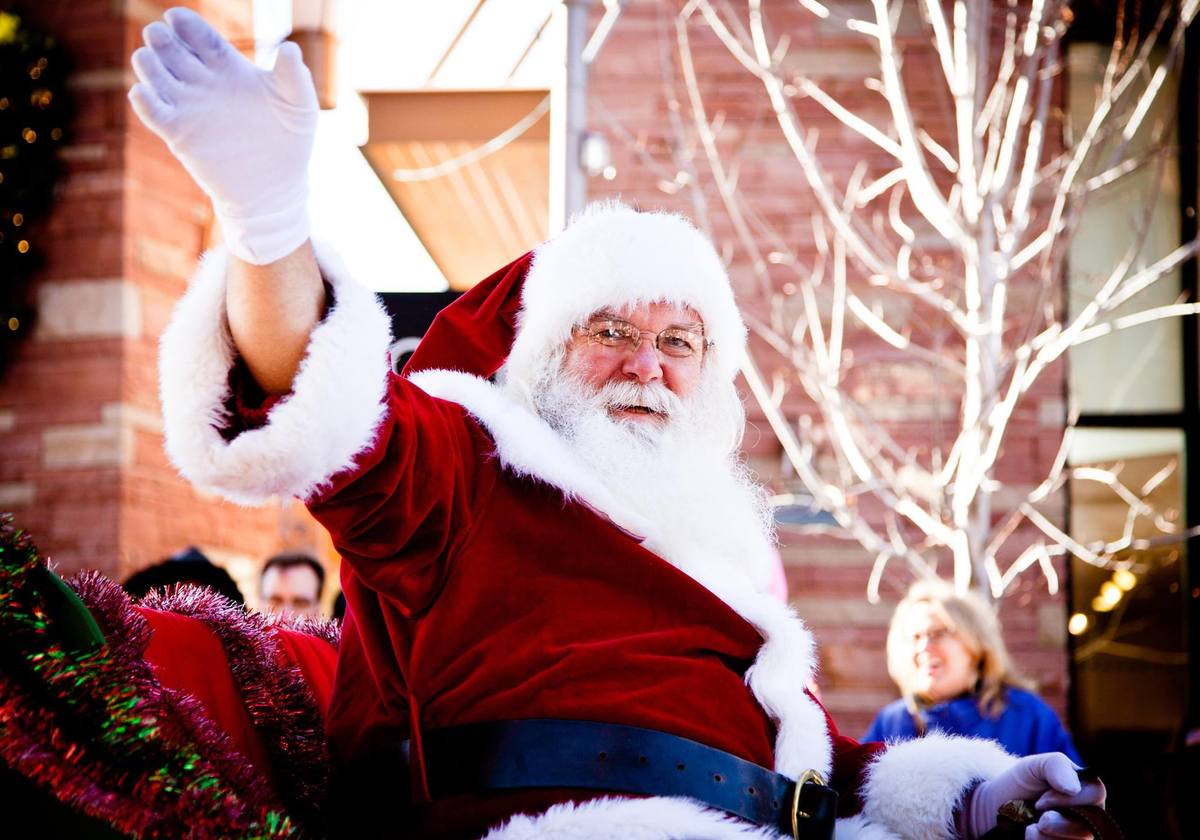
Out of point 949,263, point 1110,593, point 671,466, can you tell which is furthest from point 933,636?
point 671,466

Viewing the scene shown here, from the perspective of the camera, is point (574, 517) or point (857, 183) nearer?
point (574, 517)

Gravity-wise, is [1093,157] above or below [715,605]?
above

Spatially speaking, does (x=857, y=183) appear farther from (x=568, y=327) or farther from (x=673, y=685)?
(x=673, y=685)

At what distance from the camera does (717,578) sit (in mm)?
2289

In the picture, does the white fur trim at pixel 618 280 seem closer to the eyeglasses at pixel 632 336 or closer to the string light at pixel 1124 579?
the eyeglasses at pixel 632 336

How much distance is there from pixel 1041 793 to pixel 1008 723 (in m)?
2.83

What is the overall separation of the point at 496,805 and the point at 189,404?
709 millimetres

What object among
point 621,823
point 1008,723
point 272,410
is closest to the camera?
point 272,410

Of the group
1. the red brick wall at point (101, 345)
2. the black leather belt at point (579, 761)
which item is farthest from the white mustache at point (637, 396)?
the red brick wall at point (101, 345)

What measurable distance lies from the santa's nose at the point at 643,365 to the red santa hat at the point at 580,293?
104 millimetres

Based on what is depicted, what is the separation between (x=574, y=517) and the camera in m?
2.16

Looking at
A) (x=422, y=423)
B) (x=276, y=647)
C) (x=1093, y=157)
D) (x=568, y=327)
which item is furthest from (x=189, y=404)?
(x=1093, y=157)

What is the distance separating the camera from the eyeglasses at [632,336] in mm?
2506

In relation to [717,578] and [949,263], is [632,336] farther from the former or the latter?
[949,263]
